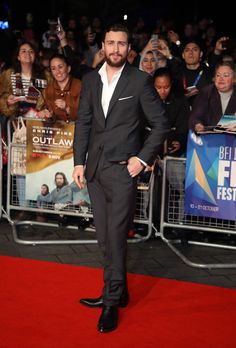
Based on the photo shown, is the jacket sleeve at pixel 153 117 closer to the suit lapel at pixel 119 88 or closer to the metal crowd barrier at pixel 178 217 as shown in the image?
the suit lapel at pixel 119 88

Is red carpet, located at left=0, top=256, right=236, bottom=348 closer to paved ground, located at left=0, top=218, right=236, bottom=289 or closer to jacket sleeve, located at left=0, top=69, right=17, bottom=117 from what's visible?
paved ground, located at left=0, top=218, right=236, bottom=289

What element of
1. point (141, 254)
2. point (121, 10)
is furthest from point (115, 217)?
point (121, 10)

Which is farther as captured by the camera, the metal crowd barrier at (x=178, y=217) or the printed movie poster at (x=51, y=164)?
the printed movie poster at (x=51, y=164)

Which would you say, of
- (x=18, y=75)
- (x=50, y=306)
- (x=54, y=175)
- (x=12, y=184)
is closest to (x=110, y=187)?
(x=50, y=306)

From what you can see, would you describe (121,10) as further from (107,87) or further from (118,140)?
(118,140)

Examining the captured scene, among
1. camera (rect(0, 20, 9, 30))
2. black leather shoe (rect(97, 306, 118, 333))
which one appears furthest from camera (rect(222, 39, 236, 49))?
camera (rect(0, 20, 9, 30))

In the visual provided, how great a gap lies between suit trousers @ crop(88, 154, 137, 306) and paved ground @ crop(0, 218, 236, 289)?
1.22m

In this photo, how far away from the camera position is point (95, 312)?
4391 millimetres

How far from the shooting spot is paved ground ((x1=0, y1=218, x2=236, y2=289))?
5.41 metres

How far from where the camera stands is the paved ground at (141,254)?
17.7 ft

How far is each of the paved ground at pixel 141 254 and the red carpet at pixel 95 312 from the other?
0.25 metres

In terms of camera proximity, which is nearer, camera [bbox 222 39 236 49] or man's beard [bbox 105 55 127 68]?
man's beard [bbox 105 55 127 68]

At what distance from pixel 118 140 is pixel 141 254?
2.06 metres

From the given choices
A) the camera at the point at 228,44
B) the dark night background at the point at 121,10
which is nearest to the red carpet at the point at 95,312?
the camera at the point at 228,44
